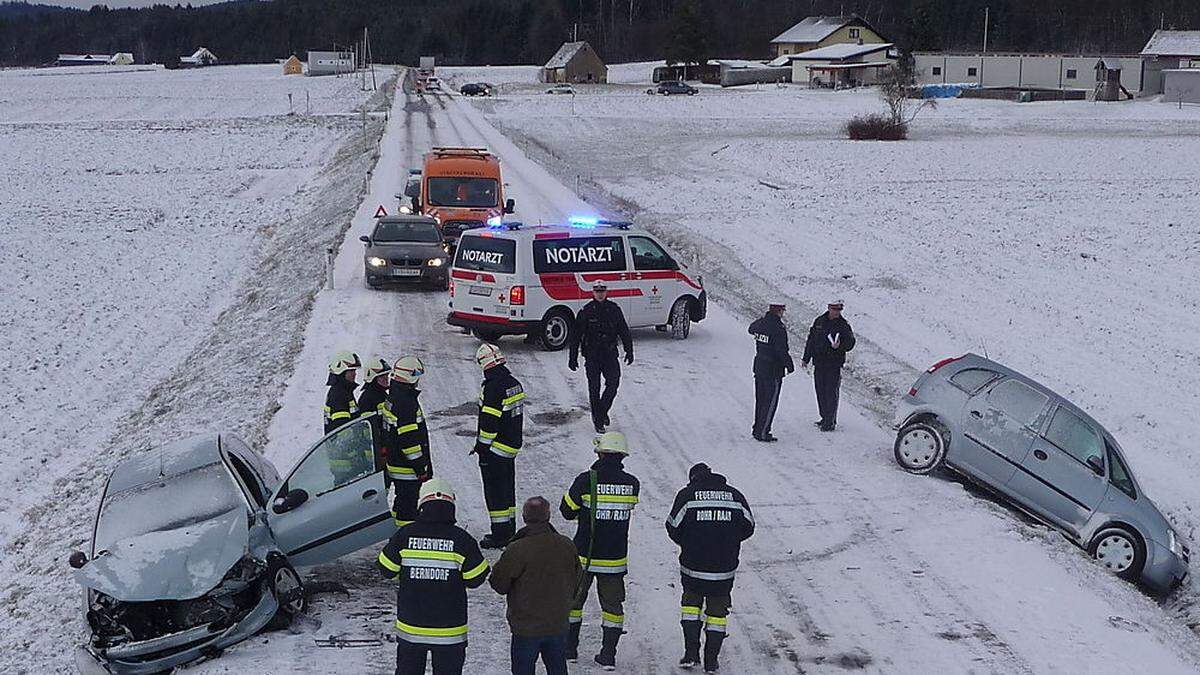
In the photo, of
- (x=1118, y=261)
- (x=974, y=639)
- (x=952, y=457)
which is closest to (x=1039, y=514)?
(x=952, y=457)

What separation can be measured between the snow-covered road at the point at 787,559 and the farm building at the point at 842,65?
101208 millimetres

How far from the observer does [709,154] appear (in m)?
53.7

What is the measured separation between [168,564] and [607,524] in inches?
119

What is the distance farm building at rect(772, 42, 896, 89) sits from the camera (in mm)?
114250

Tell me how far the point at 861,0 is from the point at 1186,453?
181562mm

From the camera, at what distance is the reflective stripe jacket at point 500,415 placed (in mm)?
10094

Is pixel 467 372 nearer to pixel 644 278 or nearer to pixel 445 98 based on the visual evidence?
pixel 644 278

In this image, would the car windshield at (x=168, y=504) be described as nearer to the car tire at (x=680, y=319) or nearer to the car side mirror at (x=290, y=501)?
the car side mirror at (x=290, y=501)

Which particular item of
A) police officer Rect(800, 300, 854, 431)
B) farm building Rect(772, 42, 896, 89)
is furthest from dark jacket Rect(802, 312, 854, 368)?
farm building Rect(772, 42, 896, 89)

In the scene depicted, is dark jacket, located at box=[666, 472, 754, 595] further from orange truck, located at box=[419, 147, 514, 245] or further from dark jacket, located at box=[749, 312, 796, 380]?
orange truck, located at box=[419, 147, 514, 245]

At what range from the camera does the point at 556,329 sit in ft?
59.0

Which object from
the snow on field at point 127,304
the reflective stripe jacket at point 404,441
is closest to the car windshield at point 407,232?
the snow on field at point 127,304

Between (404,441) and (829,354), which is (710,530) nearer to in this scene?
(404,441)

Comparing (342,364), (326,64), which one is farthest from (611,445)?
(326,64)
